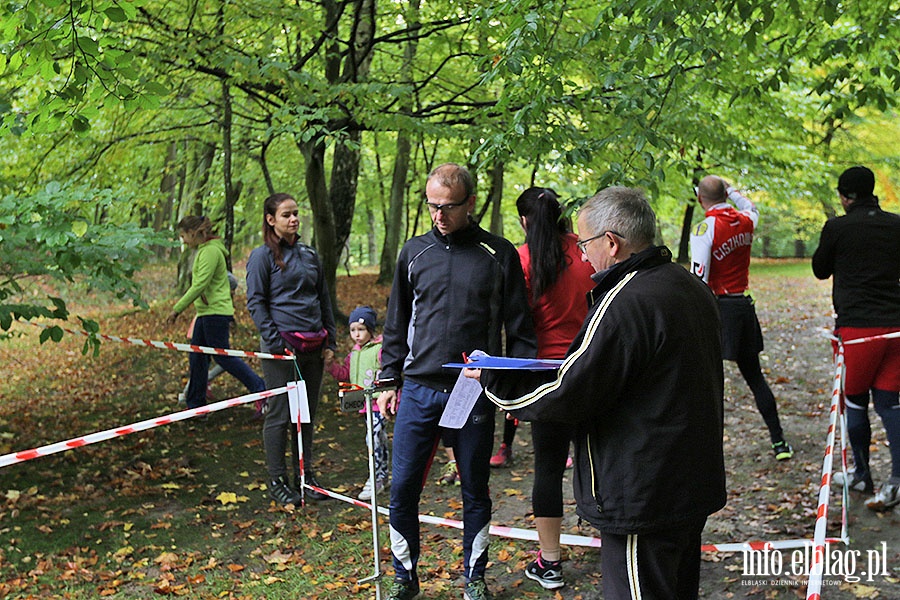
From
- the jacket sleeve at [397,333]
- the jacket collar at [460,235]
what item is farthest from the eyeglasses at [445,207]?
the jacket sleeve at [397,333]

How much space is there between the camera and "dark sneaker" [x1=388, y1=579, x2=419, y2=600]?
4.09 metres

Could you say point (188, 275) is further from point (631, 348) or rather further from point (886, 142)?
point (886, 142)

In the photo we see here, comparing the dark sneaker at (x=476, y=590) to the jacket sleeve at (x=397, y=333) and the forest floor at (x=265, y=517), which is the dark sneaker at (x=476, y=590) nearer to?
the forest floor at (x=265, y=517)

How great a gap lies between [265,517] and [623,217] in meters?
4.08

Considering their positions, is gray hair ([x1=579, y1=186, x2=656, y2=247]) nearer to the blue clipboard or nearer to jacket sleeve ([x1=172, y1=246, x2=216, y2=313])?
the blue clipboard

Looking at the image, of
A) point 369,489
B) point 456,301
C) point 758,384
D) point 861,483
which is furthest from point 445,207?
point 861,483

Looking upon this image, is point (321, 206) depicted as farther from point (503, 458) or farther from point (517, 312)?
point (517, 312)

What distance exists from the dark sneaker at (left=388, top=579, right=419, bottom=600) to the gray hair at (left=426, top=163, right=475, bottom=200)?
213cm

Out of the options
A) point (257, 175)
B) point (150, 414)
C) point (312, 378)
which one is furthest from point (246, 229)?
point (312, 378)

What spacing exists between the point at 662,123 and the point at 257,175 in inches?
475

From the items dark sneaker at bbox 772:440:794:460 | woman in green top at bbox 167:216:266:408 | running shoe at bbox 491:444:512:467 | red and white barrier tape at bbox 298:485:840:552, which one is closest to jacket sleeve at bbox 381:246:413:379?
red and white barrier tape at bbox 298:485:840:552

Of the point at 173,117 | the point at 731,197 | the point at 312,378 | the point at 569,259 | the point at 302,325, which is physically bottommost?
the point at 312,378

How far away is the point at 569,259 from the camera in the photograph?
15.3ft

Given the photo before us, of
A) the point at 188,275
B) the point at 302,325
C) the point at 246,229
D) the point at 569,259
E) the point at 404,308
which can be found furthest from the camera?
the point at 246,229
